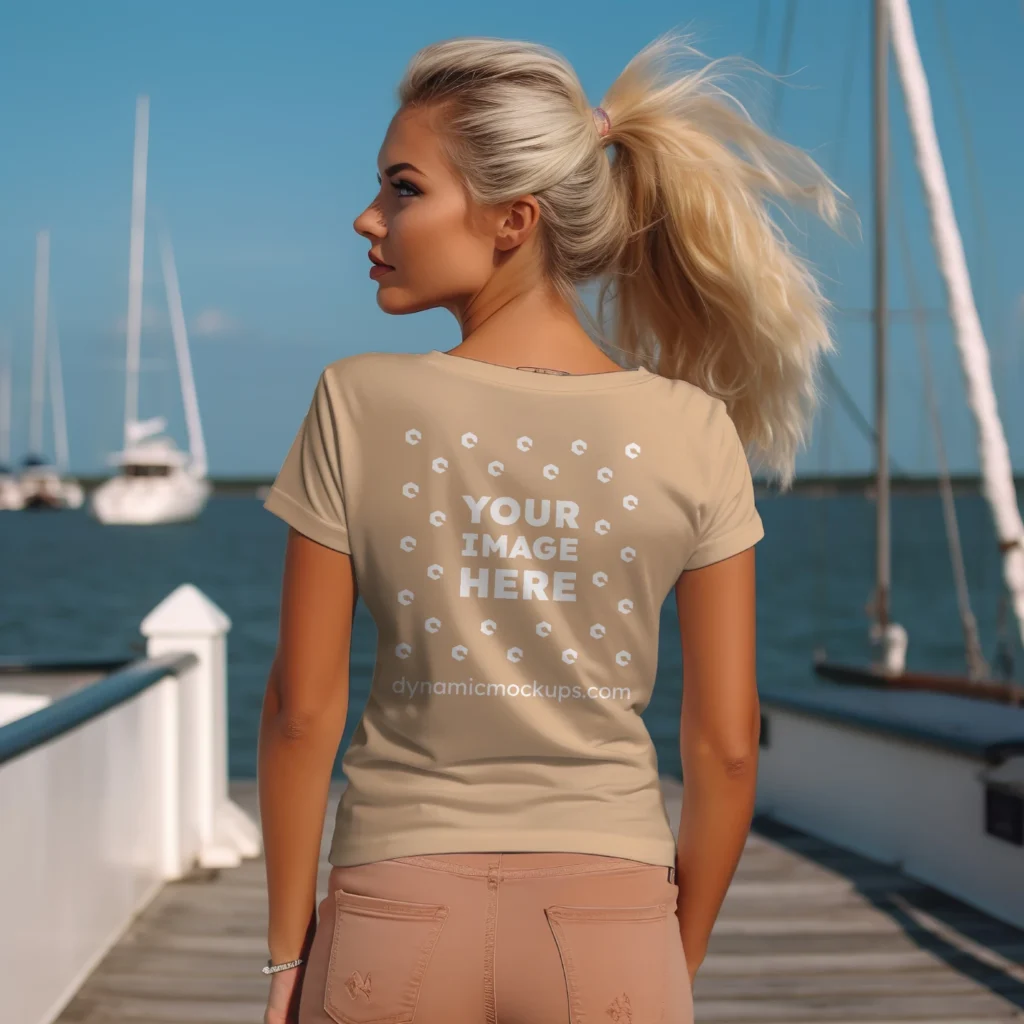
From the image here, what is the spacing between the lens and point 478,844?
126cm

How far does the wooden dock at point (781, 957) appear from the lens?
152 inches

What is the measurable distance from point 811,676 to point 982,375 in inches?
1065

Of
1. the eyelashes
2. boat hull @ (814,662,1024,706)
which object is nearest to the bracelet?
the eyelashes

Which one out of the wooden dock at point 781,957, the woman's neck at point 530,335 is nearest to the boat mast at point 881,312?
the wooden dock at point 781,957

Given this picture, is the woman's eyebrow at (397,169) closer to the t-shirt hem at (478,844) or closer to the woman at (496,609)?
the woman at (496,609)

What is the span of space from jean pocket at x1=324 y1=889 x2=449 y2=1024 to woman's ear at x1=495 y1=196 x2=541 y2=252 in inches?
25.1

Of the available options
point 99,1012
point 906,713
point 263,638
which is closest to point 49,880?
point 99,1012

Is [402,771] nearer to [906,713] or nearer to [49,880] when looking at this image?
[49,880]

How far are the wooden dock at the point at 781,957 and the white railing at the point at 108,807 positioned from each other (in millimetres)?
142

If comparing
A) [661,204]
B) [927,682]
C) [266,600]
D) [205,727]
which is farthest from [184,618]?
[266,600]

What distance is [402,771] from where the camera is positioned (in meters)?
1.29

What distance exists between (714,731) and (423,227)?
59cm

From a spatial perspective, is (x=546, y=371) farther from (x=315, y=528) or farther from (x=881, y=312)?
(x=881, y=312)

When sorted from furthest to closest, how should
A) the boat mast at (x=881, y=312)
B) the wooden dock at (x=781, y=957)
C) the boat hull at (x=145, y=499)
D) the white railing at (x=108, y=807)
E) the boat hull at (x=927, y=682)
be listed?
the boat hull at (x=145, y=499) < the boat mast at (x=881, y=312) < the boat hull at (x=927, y=682) < the wooden dock at (x=781, y=957) < the white railing at (x=108, y=807)
